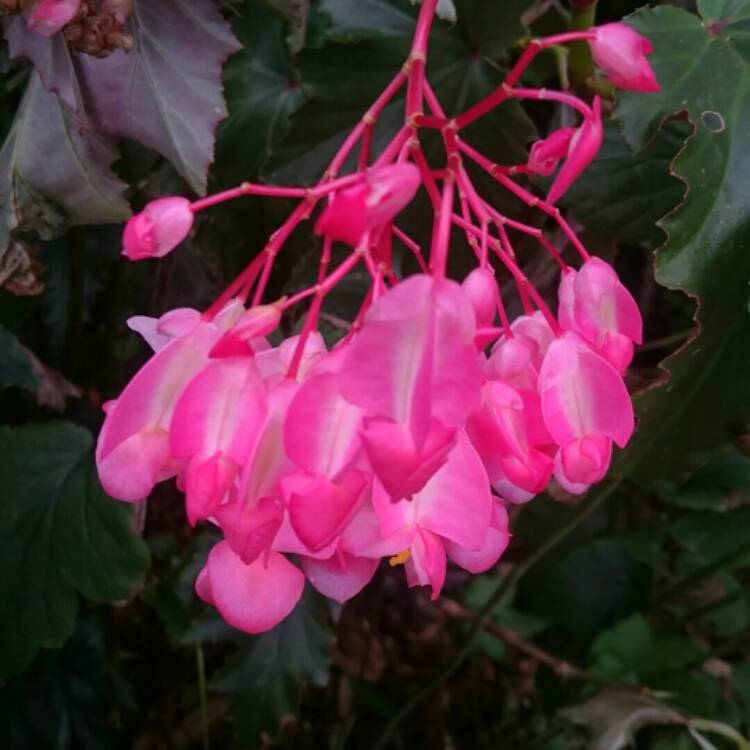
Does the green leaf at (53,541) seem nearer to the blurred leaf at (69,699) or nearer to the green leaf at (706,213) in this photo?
the blurred leaf at (69,699)

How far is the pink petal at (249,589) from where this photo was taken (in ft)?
1.36

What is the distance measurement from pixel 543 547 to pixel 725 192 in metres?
0.57

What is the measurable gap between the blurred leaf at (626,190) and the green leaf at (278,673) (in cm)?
44

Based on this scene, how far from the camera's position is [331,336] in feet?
2.50

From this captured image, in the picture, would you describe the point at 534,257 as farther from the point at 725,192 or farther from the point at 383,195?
the point at 383,195

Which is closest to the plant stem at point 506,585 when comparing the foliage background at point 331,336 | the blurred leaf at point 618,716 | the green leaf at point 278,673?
the foliage background at point 331,336

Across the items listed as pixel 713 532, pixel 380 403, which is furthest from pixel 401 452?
pixel 713 532

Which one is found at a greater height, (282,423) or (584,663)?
(282,423)

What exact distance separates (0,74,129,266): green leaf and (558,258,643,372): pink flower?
31cm

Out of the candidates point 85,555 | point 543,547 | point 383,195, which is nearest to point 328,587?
point 383,195

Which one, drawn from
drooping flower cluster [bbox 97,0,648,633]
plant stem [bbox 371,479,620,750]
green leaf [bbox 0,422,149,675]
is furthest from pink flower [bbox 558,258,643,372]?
green leaf [bbox 0,422,149,675]

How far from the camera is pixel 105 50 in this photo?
0.53 m

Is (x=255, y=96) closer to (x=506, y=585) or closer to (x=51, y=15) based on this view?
(x=51, y=15)

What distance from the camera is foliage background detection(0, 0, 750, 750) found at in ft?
1.89
